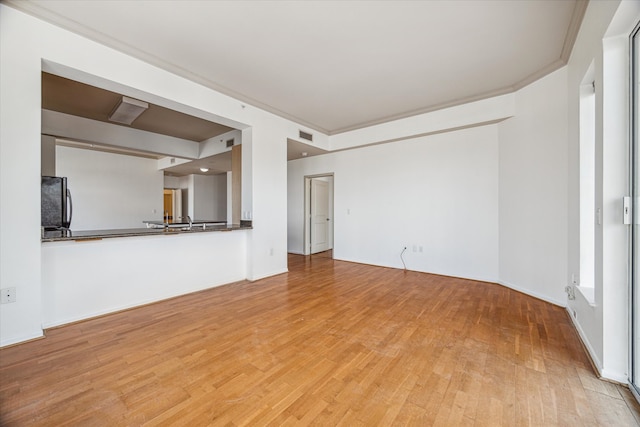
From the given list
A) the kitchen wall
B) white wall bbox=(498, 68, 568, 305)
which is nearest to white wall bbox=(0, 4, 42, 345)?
white wall bbox=(498, 68, 568, 305)

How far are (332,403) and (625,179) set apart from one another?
239 cm

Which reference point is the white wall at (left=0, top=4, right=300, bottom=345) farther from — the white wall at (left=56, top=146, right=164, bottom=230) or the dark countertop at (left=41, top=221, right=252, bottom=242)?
the white wall at (left=56, top=146, right=164, bottom=230)

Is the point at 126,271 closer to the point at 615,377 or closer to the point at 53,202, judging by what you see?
the point at 53,202

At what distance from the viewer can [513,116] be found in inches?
146

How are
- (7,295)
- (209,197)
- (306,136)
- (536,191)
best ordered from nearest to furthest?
(7,295)
(536,191)
(306,136)
(209,197)

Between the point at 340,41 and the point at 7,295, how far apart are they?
381 cm

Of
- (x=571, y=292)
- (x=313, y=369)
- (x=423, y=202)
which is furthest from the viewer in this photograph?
(x=423, y=202)

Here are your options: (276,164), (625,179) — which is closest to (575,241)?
(625,179)

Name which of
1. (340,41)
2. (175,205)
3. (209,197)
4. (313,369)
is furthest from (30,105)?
(175,205)

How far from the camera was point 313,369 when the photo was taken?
1855 mm

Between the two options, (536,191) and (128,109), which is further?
(128,109)

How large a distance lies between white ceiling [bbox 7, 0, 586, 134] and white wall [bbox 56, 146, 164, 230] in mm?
5906

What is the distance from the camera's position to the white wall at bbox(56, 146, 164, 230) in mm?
6824

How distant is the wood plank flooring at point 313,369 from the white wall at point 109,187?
6.01m
